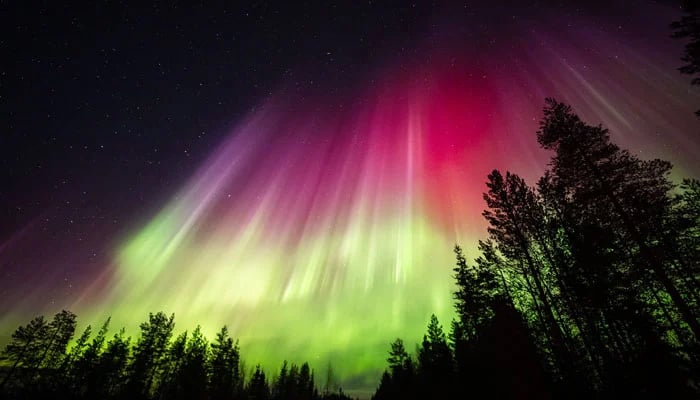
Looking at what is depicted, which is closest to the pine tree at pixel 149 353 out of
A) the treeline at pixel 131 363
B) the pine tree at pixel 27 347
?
the treeline at pixel 131 363

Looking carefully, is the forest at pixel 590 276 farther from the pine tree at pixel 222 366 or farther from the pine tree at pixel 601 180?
the pine tree at pixel 222 366

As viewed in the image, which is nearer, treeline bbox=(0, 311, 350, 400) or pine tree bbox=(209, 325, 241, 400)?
treeline bbox=(0, 311, 350, 400)

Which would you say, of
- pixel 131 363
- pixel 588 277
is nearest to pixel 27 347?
pixel 131 363

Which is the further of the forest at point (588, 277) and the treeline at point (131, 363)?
the treeline at point (131, 363)

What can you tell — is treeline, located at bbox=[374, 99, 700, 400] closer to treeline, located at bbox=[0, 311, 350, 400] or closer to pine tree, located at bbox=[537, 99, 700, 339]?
pine tree, located at bbox=[537, 99, 700, 339]

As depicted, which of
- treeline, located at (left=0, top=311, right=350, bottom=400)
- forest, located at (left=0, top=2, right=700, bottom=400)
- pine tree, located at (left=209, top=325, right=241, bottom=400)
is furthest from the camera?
pine tree, located at (left=209, top=325, right=241, bottom=400)

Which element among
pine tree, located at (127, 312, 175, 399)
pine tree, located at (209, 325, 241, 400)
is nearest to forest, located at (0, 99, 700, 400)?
pine tree, located at (127, 312, 175, 399)

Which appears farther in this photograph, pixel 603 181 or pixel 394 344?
pixel 394 344

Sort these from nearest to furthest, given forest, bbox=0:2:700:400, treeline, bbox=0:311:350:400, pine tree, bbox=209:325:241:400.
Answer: forest, bbox=0:2:700:400
treeline, bbox=0:311:350:400
pine tree, bbox=209:325:241:400

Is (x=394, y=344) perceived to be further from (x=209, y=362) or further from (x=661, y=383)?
(x=661, y=383)

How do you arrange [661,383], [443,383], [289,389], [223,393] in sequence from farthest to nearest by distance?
[289,389] → [223,393] → [443,383] → [661,383]

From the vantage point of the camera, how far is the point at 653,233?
1662 cm

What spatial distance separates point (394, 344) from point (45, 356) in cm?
6083

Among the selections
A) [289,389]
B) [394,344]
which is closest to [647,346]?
[394,344]
